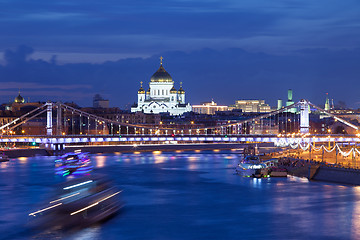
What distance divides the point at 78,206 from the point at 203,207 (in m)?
7.89

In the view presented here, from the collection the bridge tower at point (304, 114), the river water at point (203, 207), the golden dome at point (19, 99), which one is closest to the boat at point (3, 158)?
the river water at point (203, 207)

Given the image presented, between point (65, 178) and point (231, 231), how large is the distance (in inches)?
875

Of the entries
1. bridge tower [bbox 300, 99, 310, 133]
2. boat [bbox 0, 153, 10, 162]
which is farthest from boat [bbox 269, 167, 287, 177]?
boat [bbox 0, 153, 10, 162]

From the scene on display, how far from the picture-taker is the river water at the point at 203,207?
3033cm

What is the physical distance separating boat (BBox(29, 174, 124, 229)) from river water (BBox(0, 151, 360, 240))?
1.68 ft

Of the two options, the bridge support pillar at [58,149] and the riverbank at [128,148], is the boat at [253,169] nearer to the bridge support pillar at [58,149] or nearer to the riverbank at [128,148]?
the riverbank at [128,148]

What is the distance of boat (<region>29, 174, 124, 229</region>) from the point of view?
101 feet

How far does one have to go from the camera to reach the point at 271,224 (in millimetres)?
32375

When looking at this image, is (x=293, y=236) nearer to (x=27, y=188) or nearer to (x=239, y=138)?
(x=27, y=188)

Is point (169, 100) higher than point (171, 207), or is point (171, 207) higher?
point (169, 100)

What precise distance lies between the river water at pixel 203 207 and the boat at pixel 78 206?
1.68ft

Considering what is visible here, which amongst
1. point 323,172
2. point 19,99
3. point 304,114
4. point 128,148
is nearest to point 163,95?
point 19,99

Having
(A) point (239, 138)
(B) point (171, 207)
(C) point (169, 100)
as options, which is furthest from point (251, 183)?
(C) point (169, 100)

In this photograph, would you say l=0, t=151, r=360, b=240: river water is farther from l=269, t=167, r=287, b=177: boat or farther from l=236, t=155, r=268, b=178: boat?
l=269, t=167, r=287, b=177: boat
